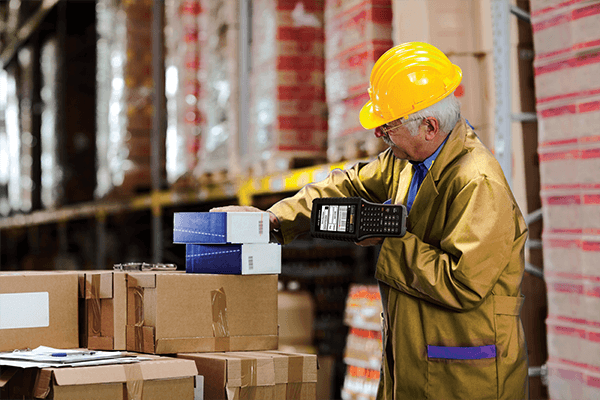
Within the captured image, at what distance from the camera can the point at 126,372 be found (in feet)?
7.06

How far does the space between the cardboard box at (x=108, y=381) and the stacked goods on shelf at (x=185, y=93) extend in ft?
12.2

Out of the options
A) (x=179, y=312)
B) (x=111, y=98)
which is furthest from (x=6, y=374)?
(x=111, y=98)

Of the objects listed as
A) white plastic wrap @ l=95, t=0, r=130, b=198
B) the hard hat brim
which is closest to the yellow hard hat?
the hard hat brim

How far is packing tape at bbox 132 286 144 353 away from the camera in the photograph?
2.49 metres

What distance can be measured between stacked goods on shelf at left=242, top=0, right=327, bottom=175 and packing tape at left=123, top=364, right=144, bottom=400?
8.36ft

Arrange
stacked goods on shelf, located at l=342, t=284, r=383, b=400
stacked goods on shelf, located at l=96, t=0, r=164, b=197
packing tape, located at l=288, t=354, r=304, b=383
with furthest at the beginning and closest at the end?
1. stacked goods on shelf, located at l=96, t=0, r=164, b=197
2. stacked goods on shelf, located at l=342, t=284, r=383, b=400
3. packing tape, located at l=288, t=354, r=304, b=383

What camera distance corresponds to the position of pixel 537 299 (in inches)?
139

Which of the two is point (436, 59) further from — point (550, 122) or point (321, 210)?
point (550, 122)

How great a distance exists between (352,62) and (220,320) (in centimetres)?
194

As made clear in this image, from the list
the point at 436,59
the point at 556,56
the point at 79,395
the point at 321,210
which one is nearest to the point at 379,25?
the point at 556,56

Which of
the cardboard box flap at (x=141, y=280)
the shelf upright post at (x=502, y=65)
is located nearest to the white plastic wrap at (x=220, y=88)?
the shelf upright post at (x=502, y=65)

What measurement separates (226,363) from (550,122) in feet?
6.20

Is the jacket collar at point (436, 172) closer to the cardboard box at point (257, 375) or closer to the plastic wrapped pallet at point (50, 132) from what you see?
the cardboard box at point (257, 375)

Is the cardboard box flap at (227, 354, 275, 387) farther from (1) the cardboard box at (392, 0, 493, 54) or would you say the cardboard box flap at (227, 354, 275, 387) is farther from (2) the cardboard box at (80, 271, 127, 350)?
(1) the cardboard box at (392, 0, 493, 54)
